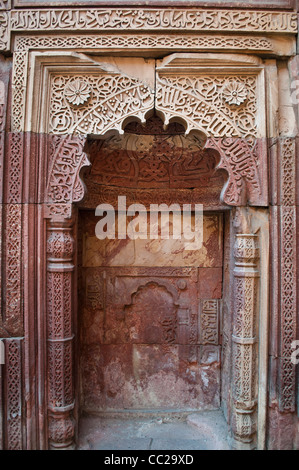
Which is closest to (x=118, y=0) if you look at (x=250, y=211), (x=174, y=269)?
(x=250, y=211)

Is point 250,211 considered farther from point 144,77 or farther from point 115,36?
point 115,36

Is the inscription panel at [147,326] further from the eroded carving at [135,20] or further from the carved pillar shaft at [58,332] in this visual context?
the eroded carving at [135,20]

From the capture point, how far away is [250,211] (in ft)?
9.61

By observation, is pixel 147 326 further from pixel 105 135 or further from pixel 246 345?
pixel 105 135

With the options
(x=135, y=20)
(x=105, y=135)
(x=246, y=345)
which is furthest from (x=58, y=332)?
(x=135, y=20)

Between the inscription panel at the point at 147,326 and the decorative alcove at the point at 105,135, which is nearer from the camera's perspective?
the decorative alcove at the point at 105,135

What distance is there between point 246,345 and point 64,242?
1.98 meters

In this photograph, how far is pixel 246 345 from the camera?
9.52 feet

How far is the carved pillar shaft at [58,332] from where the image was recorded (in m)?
2.85

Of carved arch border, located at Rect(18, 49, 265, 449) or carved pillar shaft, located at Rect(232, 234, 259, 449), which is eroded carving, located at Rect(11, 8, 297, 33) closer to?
carved arch border, located at Rect(18, 49, 265, 449)

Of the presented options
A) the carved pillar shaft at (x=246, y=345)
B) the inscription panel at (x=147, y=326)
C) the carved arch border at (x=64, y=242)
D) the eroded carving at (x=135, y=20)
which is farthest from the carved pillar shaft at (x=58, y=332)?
the eroded carving at (x=135, y=20)

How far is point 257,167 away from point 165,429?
301 centimetres

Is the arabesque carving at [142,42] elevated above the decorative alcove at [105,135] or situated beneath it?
elevated above

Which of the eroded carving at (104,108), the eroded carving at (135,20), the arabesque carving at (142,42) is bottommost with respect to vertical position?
the eroded carving at (104,108)
